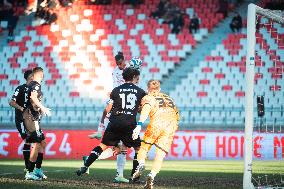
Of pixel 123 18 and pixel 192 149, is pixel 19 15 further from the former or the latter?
pixel 192 149

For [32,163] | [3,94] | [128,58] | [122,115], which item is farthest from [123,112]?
[3,94]

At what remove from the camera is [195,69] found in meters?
29.0

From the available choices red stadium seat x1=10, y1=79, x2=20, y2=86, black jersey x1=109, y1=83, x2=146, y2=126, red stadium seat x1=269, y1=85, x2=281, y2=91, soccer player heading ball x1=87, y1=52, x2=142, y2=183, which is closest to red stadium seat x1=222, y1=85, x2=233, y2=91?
red stadium seat x1=269, y1=85, x2=281, y2=91

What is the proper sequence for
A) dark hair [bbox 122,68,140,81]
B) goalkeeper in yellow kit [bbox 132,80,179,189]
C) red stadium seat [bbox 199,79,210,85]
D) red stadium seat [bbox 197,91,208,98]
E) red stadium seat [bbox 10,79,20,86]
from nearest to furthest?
goalkeeper in yellow kit [bbox 132,80,179,189] < dark hair [bbox 122,68,140,81] < red stadium seat [bbox 197,91,208,98] < red stadium seat [bbox 199,79,210,85] < red stadium seat [bbox 10,79,20,86]

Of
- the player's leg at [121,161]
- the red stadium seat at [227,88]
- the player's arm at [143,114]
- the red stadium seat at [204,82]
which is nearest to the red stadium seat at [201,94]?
the red stadium seat at [204,82]

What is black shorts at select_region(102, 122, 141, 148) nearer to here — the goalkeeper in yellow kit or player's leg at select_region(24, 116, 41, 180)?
the goalkeeper in yellow kit

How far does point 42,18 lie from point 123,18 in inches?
164

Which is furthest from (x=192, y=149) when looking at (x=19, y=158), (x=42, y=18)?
(x=42, y=18)

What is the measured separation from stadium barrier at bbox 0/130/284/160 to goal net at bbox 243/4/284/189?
37.3 inches

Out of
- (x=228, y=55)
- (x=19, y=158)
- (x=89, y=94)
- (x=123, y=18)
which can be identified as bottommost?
(x=19, y=158)

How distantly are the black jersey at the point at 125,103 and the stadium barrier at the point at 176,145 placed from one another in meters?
11.6

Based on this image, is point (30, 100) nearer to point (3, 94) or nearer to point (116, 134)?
point (116, 134)

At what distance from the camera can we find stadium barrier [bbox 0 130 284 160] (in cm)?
2342

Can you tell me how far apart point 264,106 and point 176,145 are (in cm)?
395
